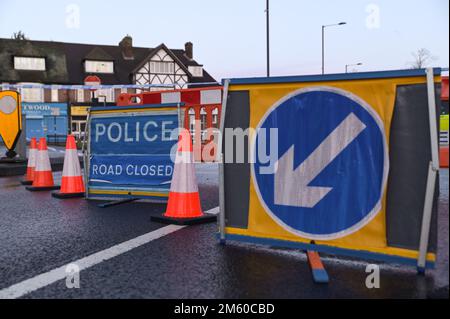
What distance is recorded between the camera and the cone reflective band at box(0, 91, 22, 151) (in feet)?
37.7

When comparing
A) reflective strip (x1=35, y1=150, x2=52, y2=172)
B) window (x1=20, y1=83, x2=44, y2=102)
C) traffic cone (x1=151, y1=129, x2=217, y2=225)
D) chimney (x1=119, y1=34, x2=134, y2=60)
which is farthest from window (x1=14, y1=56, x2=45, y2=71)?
traffic cone (x1=151, y1=129, x2=217, y2=225)

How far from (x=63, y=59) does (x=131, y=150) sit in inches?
1837

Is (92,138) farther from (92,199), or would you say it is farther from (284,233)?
(284,233)

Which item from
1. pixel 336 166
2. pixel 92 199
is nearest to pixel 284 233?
pixel 336 166

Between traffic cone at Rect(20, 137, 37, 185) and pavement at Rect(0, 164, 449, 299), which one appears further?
traffic cone at Rect(20, 137, 37, 185)

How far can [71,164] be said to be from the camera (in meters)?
7.50

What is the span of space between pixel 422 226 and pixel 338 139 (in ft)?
2.96

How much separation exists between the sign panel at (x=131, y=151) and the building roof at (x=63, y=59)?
42.8m

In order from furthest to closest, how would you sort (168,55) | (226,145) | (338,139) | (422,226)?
(168,55)
(226,145)
(338,139)
(422,226)

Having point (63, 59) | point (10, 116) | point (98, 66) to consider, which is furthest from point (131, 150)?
point (63, 59)

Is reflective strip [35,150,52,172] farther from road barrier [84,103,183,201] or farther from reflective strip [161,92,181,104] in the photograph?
reflective strip [161,92,181,104]

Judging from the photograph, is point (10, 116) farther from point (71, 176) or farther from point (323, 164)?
point (323, 164)

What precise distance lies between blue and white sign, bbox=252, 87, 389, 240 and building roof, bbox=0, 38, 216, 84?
46526 mm

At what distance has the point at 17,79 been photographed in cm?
4516
